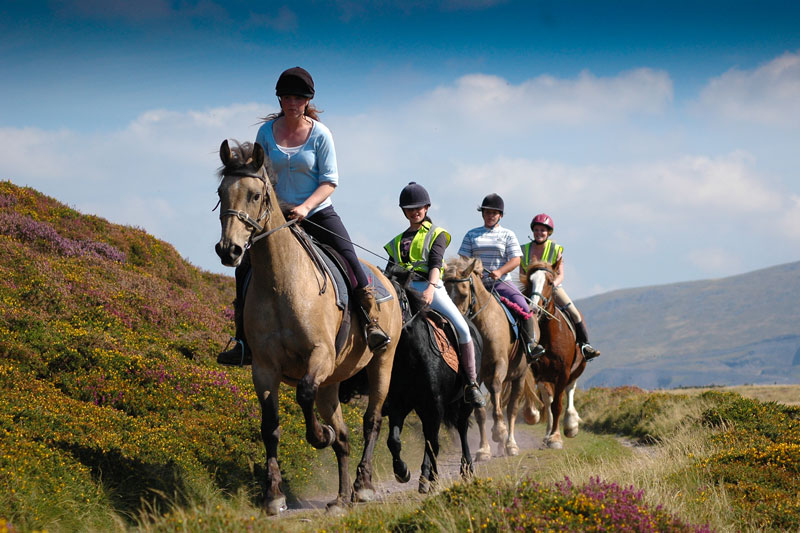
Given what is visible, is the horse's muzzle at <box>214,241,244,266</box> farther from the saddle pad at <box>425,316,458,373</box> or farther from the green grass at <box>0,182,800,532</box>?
the saddle pad at <box>425,316,458,373</box>

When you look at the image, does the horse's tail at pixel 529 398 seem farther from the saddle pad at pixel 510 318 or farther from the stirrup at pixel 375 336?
the stirrup at pixel 375 336

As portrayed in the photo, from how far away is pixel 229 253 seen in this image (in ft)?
21.3

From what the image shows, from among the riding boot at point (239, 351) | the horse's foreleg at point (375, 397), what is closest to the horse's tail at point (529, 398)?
the horse's foreleg at point (375, 397)

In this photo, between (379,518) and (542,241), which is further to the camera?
(542,241)

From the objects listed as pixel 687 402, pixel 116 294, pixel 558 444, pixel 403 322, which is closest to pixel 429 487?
pixel 403 322

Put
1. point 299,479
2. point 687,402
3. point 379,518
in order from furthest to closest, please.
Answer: point 687,402
point 299,479
point 379,518

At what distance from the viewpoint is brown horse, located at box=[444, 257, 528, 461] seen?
1176cm

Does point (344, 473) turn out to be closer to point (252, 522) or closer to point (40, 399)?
point (252, 522)

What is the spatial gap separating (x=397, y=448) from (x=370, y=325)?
180cm

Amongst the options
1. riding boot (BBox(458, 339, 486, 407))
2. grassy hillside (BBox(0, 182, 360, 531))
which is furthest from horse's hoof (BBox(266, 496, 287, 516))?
riding boot (BBox(458, 339, 486, 407))

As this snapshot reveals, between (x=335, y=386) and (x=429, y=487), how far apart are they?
63.3 inches

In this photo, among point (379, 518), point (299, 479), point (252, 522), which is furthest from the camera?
point (299, 479)

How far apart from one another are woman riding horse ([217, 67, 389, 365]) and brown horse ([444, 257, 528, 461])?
11.3 feet

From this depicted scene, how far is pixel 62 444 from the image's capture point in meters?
8.94
